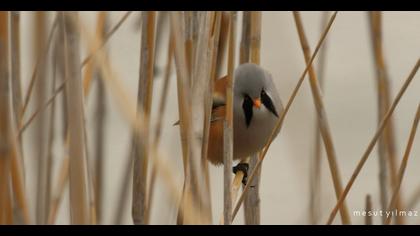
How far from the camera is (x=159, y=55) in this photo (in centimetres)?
162

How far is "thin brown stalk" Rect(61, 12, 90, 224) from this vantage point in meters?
0.99

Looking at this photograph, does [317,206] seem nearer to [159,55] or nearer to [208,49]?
[159,55]

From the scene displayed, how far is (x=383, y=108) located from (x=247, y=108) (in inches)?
18.9

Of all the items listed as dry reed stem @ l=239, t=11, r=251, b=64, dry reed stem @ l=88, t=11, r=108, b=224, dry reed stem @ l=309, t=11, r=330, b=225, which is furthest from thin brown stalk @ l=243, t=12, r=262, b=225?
dry reed stem @ l=88, t=11, r=108, b=224

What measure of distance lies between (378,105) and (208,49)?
484 mm

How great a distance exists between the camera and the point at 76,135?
1.00 meters

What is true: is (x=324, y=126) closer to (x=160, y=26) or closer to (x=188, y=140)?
(x=160, y=26)

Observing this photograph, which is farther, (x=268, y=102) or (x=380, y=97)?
(x=268, y=102)

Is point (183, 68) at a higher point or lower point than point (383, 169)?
higher

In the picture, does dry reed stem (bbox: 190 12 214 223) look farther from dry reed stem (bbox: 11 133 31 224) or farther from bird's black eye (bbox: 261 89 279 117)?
bird's black eye (bbox: 261 89 279 117)

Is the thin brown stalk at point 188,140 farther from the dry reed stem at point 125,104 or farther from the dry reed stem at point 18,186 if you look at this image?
the dry reed stem at point 18,186

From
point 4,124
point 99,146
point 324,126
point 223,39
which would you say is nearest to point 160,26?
point 223,39
